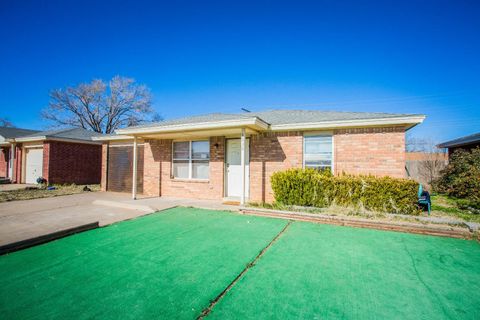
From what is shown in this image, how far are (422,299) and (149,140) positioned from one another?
35.7 ft

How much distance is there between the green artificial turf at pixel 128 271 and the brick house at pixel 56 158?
12124 mm

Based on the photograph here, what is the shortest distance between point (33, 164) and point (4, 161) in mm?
5757

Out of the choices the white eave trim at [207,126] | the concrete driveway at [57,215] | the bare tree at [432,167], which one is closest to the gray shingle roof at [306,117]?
the white eave trim at [207,126]

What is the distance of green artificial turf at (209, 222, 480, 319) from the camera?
2443mm

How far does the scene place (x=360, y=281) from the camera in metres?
3.05

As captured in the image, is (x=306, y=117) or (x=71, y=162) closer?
(x=306, y=117)

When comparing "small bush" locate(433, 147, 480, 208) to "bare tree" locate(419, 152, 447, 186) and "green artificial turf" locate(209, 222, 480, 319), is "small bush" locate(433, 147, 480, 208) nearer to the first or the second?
"bare tree" locate(419, 152, 447, 186)

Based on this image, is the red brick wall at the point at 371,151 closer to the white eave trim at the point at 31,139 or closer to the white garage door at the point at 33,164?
the white eave trim at the point at 31,139

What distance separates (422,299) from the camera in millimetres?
2658

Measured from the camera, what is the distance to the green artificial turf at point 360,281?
8.02 feet

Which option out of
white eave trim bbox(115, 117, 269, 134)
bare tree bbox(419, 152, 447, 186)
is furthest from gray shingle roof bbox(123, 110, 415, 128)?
bare tree bbox(419, 152, 447, 186)

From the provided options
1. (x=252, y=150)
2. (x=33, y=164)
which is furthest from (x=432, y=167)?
(x=33, y=164)

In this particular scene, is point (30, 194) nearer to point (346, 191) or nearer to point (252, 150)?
point (252, 150)

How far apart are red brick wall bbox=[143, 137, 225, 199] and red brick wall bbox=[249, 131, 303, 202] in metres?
1.37
